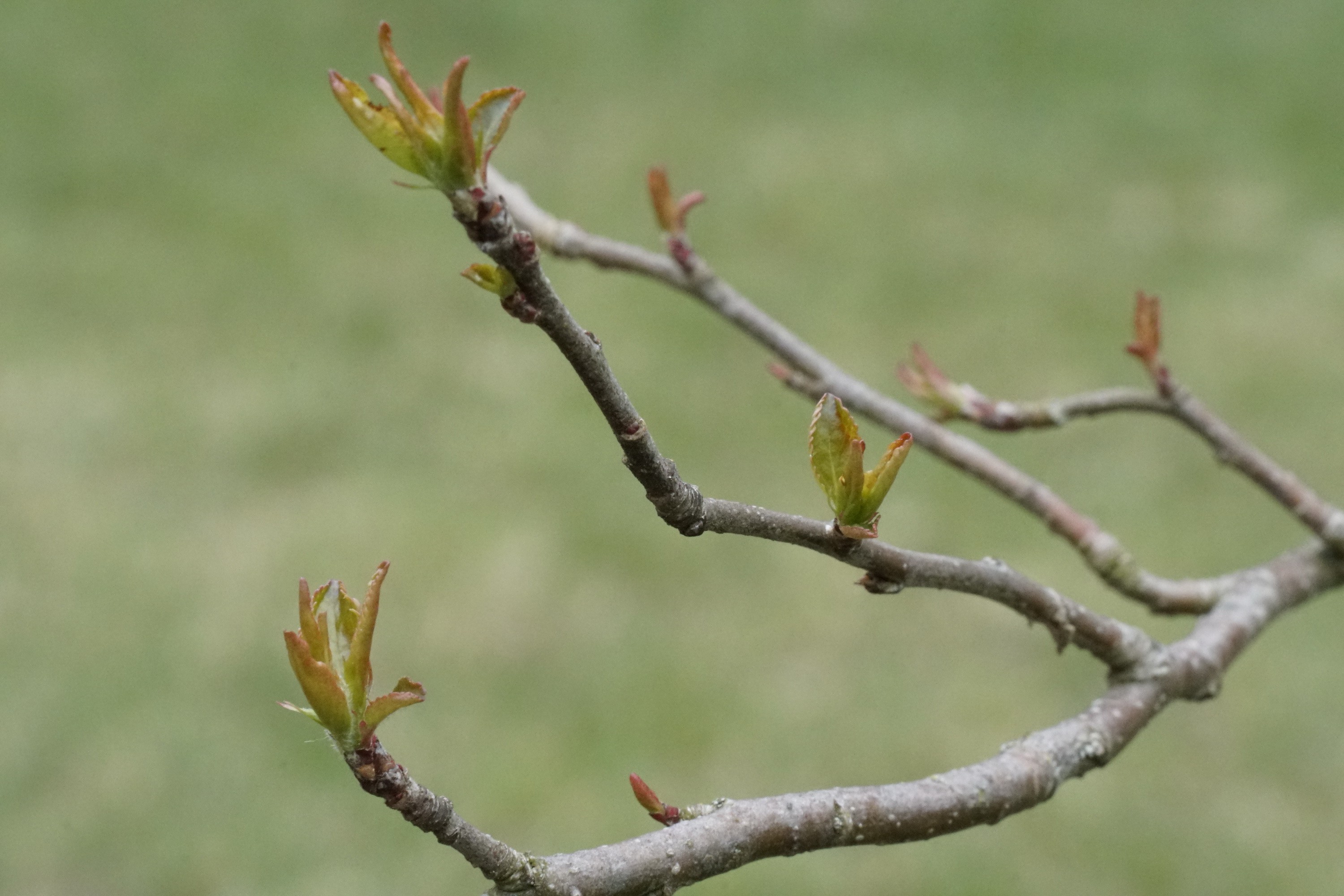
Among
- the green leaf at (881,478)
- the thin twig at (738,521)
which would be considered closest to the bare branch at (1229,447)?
the thin twig at (738,521)

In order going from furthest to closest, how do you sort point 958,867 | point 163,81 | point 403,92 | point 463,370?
point 163,81
point 463,370
point 958,867
point 403,92

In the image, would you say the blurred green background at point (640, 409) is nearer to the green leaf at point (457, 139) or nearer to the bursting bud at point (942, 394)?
the bursting bud at point (942, 394)

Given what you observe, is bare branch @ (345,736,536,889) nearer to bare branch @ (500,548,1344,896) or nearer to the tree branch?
bare branch @ (500,548,1344,896)

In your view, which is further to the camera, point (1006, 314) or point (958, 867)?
point (1006, 314)

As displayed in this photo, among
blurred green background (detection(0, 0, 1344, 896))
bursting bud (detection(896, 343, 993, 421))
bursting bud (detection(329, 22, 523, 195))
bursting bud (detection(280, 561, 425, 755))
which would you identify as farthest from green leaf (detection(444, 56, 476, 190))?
blurred green background (detection(0, 0, 1344, 896))

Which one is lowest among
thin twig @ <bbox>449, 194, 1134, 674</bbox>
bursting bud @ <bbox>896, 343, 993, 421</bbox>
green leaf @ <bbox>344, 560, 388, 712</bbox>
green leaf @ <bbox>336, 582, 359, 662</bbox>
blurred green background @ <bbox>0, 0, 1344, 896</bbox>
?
green leaf @ <bbox>344, 560, 388, 712</bbox>

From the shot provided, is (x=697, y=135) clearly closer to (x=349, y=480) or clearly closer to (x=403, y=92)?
(x=349, y=480)

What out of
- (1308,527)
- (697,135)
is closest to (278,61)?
(697,135)

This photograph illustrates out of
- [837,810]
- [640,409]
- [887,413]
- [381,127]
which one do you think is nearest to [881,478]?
[837,810]
